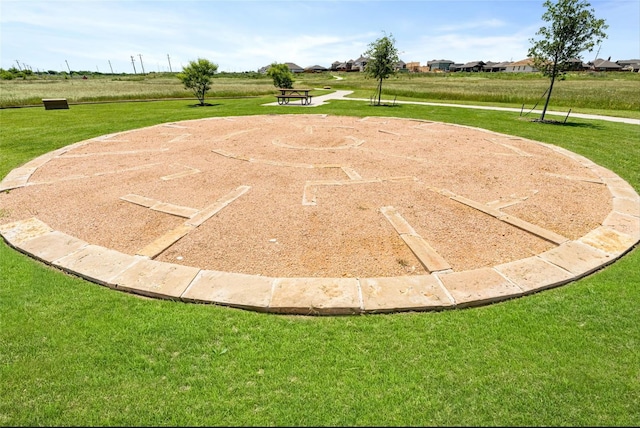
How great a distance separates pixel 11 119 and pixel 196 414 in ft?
67.6

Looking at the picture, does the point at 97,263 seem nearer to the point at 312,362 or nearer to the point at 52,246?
the point at 52,246

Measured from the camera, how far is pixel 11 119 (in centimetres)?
1534

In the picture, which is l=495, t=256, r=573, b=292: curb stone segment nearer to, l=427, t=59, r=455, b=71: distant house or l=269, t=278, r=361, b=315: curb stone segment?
l=269, t=278, r=361, b=315: curb stone segment

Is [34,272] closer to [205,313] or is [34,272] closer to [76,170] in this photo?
[205,313]

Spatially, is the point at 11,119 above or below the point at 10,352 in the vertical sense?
above

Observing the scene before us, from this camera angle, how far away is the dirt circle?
4312 millimetres

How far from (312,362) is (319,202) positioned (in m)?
3.68

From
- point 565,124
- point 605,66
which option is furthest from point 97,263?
point 605,66

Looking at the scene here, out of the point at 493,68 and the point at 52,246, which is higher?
the point at 493,68

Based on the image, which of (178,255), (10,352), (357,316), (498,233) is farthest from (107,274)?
(498,233)

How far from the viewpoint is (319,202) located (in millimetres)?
6000

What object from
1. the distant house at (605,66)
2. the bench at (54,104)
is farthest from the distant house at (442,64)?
the bench at (54,104)

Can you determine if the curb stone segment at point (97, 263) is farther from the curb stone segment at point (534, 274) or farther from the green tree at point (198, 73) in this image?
the green tree at point (198, 73)

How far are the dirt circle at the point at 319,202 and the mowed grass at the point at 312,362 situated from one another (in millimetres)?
914
